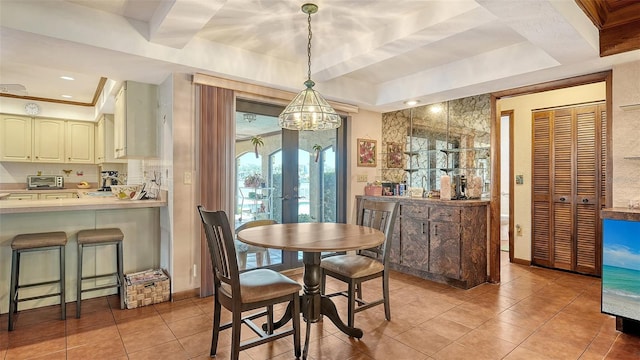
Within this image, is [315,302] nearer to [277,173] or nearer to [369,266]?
[369,266]

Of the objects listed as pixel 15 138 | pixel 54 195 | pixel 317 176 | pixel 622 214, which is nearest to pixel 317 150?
pixel 317 176

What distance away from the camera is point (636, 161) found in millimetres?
2820

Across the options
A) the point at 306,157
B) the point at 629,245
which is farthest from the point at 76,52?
the point at 629,245

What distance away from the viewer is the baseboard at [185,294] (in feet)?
10.7

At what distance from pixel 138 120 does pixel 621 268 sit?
4631 millimetres

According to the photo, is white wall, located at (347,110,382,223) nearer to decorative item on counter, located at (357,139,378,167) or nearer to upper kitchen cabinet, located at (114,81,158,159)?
decorative item on counter, located at (357,139,378,167)

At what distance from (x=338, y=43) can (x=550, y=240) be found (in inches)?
149

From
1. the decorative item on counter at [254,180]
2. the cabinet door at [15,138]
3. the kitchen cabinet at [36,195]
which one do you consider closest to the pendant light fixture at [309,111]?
the decorative item on counter at [254,180]

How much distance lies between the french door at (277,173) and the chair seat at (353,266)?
4.61 feet

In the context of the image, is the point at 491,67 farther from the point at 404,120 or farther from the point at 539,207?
the point at 539,207

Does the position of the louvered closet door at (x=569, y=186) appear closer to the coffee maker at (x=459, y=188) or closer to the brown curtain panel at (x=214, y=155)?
the coffee maker at (x=459, y=188)

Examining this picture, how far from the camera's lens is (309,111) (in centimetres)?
256

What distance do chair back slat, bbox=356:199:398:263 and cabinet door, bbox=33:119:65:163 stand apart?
5.92 metres

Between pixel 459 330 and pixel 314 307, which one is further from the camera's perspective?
pixel 459 330
